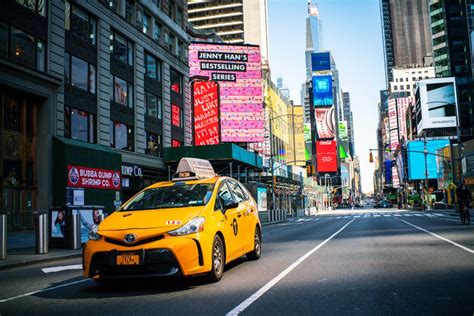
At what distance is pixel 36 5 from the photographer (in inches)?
902

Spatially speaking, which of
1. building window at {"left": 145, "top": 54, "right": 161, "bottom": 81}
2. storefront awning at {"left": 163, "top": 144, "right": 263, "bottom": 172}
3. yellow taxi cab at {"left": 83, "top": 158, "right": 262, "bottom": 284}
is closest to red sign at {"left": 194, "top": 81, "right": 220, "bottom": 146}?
storefront awning at {"left": 163, "top": 144, "right": 263, "bottom": 172}

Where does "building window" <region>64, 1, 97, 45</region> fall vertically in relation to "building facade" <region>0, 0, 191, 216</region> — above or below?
above

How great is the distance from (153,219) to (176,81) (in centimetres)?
3315

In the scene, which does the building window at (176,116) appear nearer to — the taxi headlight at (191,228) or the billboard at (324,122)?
the taxi headlight at (191,228)

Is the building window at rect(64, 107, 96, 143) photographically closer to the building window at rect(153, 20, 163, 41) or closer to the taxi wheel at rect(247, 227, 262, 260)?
the building window at rect(153, 20, 163, 41)

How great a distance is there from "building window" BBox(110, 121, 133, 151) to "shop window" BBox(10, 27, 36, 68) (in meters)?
7.60

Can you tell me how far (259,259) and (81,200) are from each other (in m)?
16.1

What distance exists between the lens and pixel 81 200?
24.0 meters

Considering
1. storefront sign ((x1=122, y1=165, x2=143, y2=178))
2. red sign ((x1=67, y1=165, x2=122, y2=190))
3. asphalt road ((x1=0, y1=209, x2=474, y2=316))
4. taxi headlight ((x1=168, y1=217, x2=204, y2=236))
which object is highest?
storefront sign ((x1=122, y1=165, x2=143, y2=178))

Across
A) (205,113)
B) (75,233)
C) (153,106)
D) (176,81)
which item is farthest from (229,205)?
(205,113)

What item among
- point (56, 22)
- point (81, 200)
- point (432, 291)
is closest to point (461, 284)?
point (432, 291)

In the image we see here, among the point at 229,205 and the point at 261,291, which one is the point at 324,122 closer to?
the point at 229,205

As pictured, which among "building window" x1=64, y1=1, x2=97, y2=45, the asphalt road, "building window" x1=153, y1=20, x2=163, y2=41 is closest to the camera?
the asphalt road

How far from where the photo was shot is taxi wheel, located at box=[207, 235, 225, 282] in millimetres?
7176
